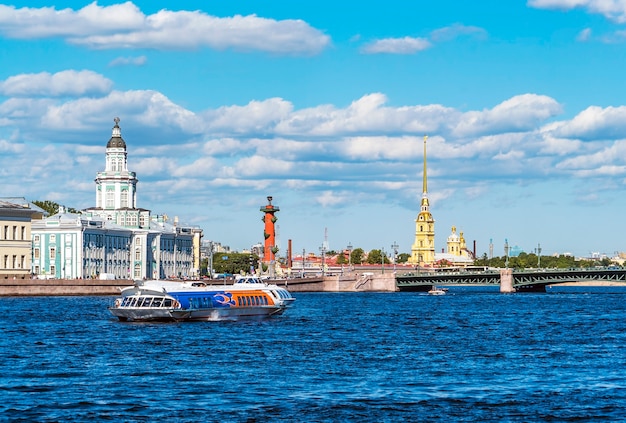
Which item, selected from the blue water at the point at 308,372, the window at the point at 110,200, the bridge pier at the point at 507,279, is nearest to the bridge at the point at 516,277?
the bridge pier at the point at 507,279

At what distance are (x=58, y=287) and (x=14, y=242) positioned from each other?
7.85m

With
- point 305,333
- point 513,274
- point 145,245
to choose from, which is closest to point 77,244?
point 145,245

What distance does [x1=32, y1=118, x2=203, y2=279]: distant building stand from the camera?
438ft

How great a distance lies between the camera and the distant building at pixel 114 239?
133625mm

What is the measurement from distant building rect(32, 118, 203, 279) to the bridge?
27318 mm

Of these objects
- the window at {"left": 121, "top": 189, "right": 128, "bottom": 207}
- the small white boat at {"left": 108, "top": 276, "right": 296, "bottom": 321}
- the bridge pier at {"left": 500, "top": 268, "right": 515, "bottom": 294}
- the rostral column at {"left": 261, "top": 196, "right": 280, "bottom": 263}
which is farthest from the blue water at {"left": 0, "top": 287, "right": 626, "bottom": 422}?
the rostral column at {"left": 261, "top": 196, "right": 280, "bottom": 263}

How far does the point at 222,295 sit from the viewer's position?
63.8 metres

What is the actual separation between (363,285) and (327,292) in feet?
17.8

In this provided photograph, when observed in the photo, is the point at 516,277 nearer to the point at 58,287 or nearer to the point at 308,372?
the point at 58,287

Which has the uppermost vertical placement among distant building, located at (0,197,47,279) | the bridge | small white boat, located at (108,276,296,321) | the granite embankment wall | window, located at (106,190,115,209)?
window, located at (106,190,115,209)

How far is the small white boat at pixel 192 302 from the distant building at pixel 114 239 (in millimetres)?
67552

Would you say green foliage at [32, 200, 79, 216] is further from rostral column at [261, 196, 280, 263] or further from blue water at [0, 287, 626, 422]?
blue water at [0, 287, 626, 422]

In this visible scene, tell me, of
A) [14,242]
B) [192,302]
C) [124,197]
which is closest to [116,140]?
[124,197]

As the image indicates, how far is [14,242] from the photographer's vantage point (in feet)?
370
